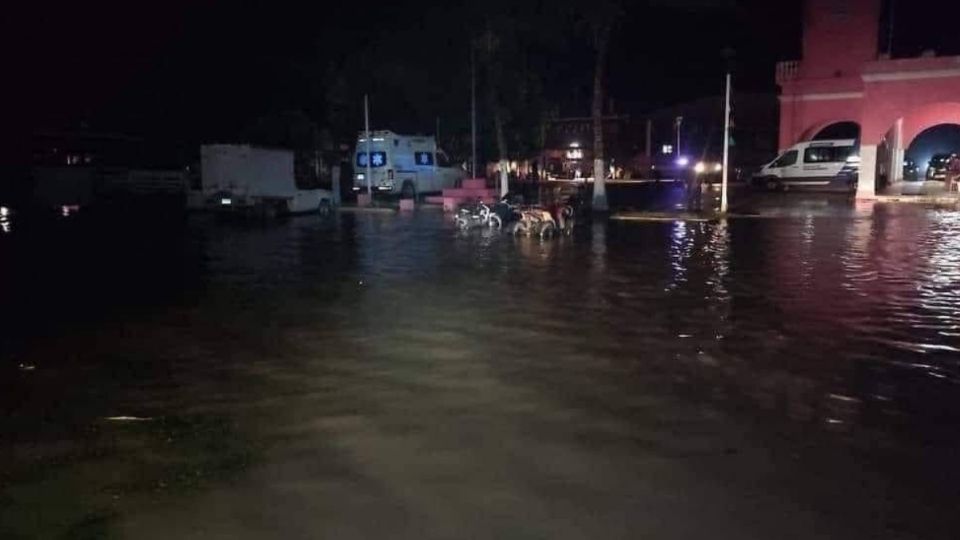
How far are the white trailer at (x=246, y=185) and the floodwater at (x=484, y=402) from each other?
13.3 meters

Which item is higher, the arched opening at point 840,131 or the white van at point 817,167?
the arched opening at point 840,131

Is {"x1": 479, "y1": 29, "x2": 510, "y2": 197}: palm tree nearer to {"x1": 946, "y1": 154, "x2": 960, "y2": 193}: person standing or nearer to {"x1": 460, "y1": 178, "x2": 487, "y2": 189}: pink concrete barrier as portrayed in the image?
{"x1": 460, "y1": 178, "x2": 487, "y2": 189}: pink concrete barrier

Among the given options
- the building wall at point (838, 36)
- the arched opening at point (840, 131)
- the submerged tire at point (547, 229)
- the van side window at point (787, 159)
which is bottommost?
the submerged tire at point (547, 229)

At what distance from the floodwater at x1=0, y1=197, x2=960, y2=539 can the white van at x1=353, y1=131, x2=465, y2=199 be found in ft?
59.3

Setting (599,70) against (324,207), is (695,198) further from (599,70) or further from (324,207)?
(324,207)

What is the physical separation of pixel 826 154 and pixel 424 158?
1579cm

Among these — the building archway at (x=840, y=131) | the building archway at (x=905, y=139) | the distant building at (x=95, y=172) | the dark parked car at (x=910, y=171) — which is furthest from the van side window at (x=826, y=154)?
the distant building at (x=95, y=172)

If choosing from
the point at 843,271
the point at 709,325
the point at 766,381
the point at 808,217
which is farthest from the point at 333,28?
the point at 766,381

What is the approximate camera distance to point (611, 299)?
11.8 meters

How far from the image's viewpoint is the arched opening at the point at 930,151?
40750mm

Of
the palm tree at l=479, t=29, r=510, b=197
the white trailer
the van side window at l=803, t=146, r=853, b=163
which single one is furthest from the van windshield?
the van side window at l=803, t=146, r=853, b=163

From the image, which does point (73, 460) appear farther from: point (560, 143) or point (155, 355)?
point (560, 143)

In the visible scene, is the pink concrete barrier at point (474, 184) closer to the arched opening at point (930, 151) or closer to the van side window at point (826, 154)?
the van side window at point (826, 154)

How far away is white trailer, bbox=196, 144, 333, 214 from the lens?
91.5 ft
